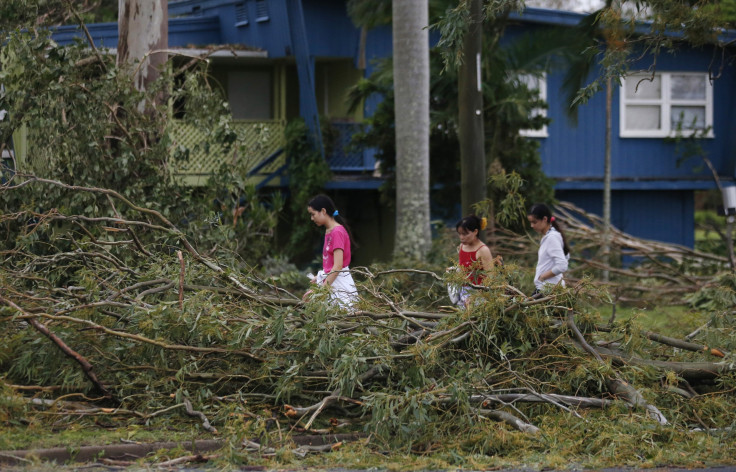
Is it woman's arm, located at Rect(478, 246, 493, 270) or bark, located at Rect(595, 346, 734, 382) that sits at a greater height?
woman's arm, located at Rect(478, 246, 493, 270)

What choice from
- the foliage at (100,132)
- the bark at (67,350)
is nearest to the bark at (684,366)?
the bark at (67,350)

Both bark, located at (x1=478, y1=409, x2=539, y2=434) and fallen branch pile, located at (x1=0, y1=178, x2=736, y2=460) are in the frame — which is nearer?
bark, located at (x1=478, y1=409, x2=539, y2=434)

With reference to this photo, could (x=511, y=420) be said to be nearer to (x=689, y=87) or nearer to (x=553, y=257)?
(x=553, y=257)

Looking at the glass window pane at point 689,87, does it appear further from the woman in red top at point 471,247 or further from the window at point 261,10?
the woman in red top at point 471,247

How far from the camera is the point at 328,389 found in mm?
6867

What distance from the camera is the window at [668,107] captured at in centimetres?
2264

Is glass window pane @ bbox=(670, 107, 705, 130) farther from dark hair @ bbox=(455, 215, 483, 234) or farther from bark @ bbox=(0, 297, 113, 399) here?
bark @ bbox=(0, 297, 113, 399)

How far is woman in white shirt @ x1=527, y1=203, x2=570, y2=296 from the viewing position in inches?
340

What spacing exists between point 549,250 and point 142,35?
6.43 meters

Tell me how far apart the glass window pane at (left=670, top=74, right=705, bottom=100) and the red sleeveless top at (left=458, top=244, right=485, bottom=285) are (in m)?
16.0

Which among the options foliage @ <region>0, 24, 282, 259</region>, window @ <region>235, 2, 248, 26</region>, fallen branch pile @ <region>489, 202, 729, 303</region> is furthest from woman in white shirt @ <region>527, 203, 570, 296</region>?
window @ <region>235, 2, 248, 26</region>

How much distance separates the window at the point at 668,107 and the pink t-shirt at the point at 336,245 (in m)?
15.2

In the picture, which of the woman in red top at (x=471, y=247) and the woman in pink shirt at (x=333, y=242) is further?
the woman in pink shirt at (x=333, y=242)

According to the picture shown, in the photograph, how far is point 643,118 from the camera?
22.8m
